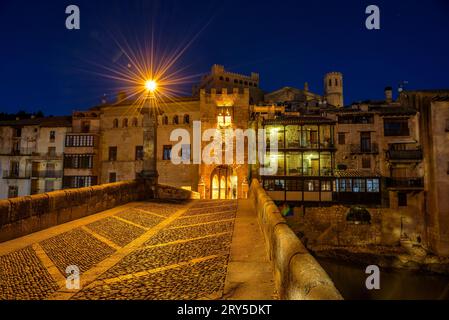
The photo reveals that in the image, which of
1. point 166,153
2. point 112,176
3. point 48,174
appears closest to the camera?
point 166,153

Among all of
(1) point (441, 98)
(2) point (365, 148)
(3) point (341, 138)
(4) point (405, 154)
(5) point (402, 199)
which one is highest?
(1) point (441, 98)

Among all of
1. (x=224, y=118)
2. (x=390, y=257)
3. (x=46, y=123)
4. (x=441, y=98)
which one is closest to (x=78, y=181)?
(x=46, y=123)

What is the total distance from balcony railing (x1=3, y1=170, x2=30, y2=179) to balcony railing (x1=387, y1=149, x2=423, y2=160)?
48053mm

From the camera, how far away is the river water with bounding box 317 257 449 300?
23.2 meters

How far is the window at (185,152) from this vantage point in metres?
34.9

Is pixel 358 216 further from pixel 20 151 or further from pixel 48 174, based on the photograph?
pixel 20 151

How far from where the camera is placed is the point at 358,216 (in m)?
31.6

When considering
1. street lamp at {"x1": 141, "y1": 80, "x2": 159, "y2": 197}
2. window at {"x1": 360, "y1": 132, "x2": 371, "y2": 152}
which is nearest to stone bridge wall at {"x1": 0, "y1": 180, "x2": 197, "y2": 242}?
street lamp at {"x1": 141, "y1": 80, "x2": 159, "y2": 197}

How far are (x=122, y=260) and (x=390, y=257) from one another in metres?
31.2

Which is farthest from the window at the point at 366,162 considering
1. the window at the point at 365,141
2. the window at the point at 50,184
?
the window at the point at 50,184

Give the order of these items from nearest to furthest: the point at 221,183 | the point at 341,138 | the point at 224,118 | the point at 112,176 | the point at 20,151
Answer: the point at 341,138, the point at 224,118, the point at 221,183, the point at 112,176, the point at 20,151

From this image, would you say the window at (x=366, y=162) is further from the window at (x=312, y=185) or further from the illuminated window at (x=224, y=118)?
the illuminated window at (x=224, y=118)

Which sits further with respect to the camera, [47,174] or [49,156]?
[49,156]
